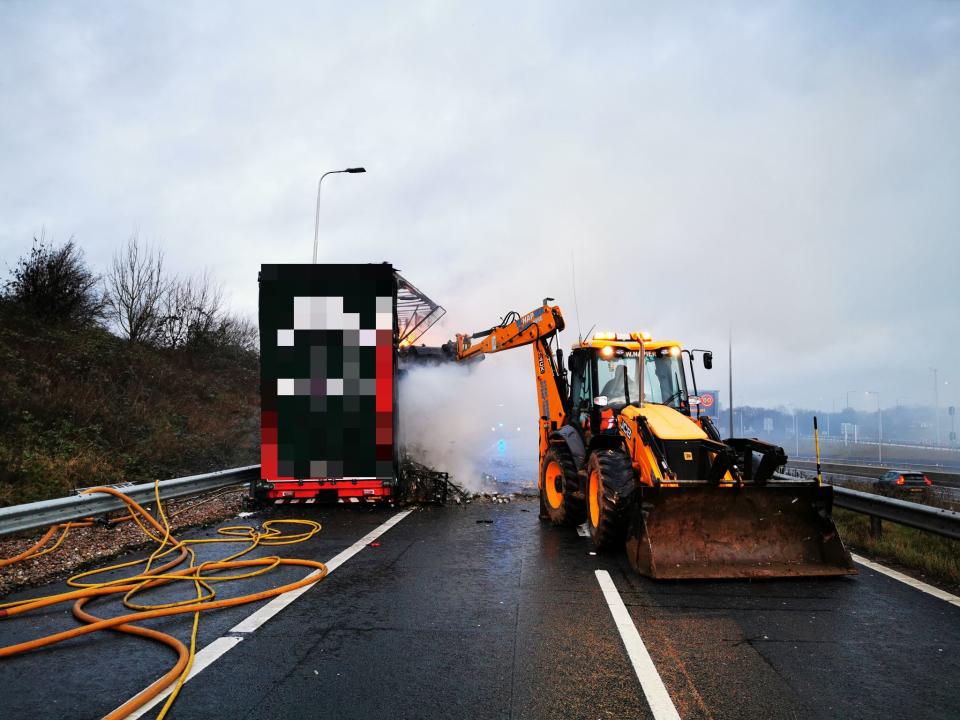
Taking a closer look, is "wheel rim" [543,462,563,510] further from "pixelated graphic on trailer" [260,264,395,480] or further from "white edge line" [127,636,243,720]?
"white edge line" [127,636,243,720]

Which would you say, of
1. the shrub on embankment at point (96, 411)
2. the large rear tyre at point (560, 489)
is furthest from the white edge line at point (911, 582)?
the shrub on embankment at point (96, 411)

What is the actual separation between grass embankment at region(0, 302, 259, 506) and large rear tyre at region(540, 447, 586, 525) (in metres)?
8.47

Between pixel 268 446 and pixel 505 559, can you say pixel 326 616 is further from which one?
pixel 268 446

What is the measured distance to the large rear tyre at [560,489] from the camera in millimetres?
8695

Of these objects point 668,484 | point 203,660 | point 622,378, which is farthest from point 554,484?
point 203,660

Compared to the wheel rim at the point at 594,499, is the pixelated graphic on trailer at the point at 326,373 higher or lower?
higher

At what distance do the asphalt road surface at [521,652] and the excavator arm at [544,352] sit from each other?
4.09m

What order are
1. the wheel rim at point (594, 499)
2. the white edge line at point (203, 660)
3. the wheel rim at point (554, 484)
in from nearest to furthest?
the white edge line at point (203, 660) → the wheel rim at point (594, 499) → the wheel rim at point (554, 484)

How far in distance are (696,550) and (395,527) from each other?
4609 mm

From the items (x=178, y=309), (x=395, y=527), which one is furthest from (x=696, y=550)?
(x=178, y=309)

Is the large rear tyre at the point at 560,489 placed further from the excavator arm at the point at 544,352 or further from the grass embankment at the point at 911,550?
the grass embankment at the point at 911,550

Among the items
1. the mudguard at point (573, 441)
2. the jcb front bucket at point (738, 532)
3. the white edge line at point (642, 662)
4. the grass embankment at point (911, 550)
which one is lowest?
the grass embankment at point (911, 550)

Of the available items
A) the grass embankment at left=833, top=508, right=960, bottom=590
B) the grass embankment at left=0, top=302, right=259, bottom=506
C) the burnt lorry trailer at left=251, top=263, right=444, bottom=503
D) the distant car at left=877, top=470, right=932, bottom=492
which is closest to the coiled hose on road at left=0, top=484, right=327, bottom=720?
the burnt lorry trailer at left=251, top=263, right=444, bottom=503

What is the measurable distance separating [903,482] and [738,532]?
68.0 ft
